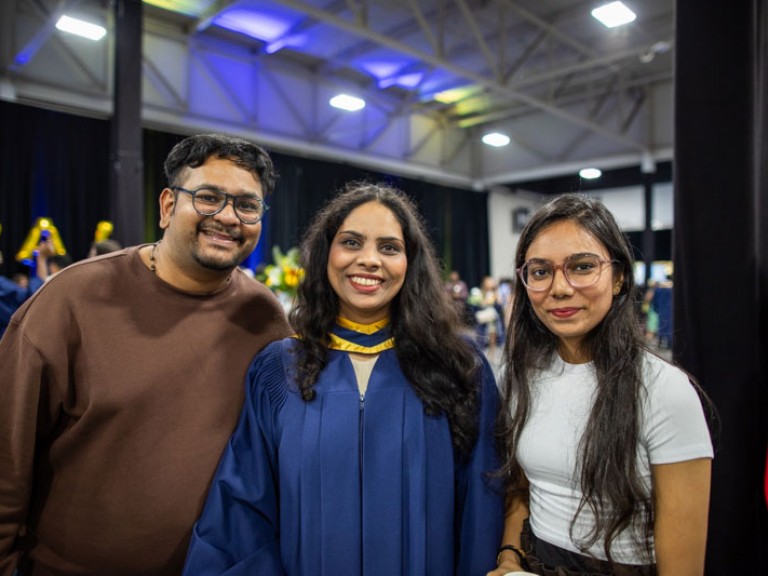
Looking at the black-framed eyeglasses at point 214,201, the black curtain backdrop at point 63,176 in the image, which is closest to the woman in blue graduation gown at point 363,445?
the black-framed eyeglasses at point 214,201

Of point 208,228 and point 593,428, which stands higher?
point 208,228

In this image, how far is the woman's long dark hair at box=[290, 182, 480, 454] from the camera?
1506mm

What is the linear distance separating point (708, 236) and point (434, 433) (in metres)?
1.15

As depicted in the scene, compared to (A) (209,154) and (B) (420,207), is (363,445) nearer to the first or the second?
(A) (209,154)

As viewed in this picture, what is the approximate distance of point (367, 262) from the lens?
4.99ft

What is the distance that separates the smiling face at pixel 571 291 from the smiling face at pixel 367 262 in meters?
0.40

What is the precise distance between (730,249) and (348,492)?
143 cm

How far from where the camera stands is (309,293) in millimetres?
1678

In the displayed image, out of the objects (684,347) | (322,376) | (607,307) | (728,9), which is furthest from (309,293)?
(728,9)

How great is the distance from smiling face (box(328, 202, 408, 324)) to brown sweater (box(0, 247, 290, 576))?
48 cm

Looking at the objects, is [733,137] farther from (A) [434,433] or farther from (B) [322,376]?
(B) [322,376]

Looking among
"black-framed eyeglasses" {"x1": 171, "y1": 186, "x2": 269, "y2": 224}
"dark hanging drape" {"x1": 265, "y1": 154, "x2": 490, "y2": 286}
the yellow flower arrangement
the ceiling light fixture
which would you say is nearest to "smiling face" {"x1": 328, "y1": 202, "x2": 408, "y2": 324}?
"black-framed eyeglasses" {"x1": 171, "y1": 186, "x2": 269, "y2": 224}

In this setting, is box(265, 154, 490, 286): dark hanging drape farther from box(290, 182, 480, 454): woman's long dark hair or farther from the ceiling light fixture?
box(290, 182, 480, 454): woman's long dark hair

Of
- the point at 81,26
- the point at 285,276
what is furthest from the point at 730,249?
the point at 81,26
